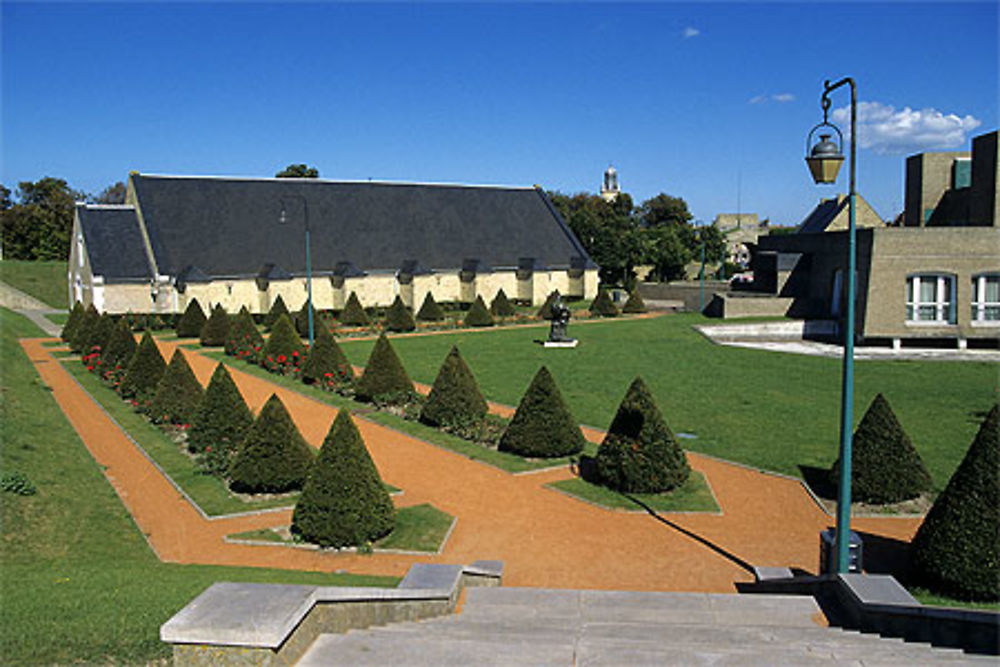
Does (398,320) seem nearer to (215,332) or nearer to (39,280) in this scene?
(215,332)

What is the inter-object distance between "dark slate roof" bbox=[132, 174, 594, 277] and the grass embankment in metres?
29.3

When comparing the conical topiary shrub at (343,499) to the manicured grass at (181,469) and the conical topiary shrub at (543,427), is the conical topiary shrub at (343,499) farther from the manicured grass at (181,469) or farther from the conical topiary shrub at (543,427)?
the conical topiary shrub at (543,427)

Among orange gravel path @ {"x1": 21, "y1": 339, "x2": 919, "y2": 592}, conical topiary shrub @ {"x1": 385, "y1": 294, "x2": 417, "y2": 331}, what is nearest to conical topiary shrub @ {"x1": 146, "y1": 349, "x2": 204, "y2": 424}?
orange gravel path @ {"x1": 21, "y1": 339, "x2": 919, "y2": 592}

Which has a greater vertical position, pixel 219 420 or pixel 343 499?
pixel 219 420

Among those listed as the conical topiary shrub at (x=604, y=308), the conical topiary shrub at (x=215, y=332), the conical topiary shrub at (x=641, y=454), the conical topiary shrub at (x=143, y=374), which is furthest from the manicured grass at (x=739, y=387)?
the conical topiary shrub at (x=604, y=308)

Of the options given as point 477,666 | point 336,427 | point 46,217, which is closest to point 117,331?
point 336,427

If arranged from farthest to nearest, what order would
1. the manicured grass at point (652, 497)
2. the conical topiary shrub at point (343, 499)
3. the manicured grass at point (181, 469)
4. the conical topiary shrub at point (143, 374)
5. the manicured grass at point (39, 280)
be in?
the manicured grass at point (39, 280)
the conical topiary shrub at point (143, 374)
the manicured grass at point (181, 469)
the manicured grass at point (652, 497)
the conical topiary shrub at point (343, 499)

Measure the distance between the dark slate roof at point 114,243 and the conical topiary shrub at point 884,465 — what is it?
40816 mm

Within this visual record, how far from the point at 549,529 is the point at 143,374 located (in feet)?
50.6

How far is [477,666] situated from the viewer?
586cm

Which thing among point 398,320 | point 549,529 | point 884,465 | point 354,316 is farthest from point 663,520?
point 354,316

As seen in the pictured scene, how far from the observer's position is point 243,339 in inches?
1267

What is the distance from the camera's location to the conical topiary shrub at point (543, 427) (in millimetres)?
Result: 16844

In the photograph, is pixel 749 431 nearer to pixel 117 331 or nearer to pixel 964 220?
pixel 117 331
